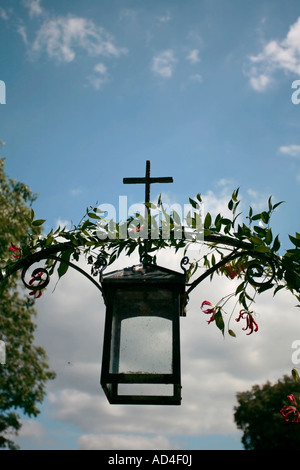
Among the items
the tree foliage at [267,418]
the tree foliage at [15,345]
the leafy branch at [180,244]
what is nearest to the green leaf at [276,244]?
the leafy branch at [180,244]

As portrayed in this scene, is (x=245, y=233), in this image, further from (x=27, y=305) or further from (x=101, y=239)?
(x=27, y=305)

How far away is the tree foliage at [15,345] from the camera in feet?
46.7

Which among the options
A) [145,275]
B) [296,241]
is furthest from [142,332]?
[296,241]

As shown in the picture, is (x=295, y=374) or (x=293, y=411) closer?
(x=293, y=411)

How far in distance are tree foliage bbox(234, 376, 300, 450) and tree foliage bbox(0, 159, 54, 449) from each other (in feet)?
60.3

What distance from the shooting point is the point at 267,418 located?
29.9 meters

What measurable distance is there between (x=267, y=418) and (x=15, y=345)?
21566mm

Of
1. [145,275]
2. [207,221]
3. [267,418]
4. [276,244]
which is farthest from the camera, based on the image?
[267,418]

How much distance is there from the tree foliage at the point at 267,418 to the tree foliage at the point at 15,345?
18.4m

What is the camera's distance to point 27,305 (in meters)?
15.0

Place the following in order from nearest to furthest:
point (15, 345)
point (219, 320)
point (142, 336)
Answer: point (142, 336) → point (219, 320) → point (15, 345)

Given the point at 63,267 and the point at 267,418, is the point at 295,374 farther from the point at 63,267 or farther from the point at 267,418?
the point at 267,418

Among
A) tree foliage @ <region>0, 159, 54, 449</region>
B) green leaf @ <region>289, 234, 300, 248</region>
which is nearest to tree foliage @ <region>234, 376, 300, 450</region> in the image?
tree foliage @ <region>0, 159, 54, 449</region>
